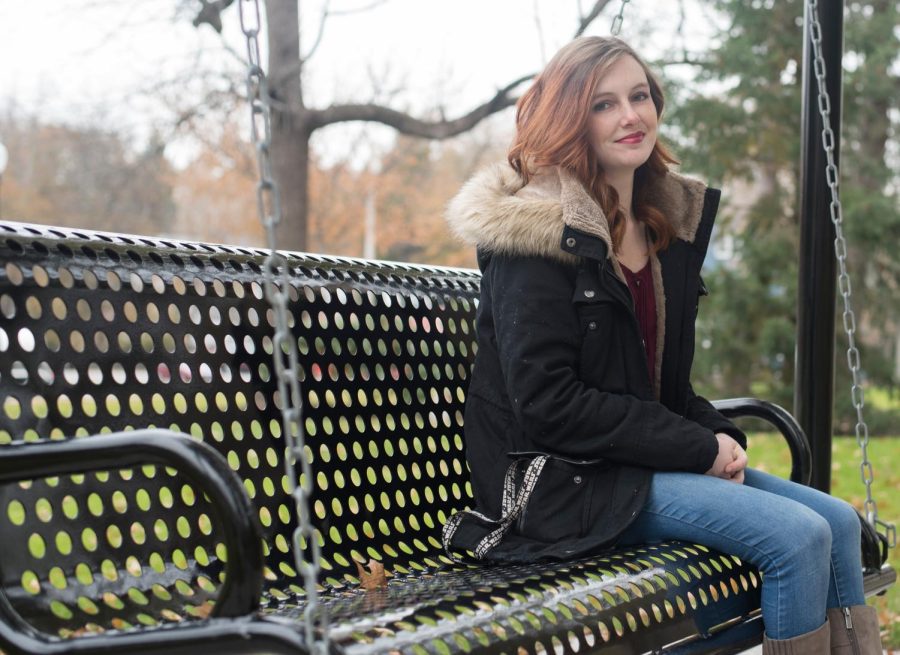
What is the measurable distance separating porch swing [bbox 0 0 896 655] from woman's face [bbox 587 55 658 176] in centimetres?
74

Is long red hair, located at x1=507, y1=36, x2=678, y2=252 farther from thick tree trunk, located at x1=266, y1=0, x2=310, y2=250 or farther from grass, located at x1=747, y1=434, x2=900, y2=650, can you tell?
thick tree trunk, located at x1=266, y1=0, x2=310, y2=250

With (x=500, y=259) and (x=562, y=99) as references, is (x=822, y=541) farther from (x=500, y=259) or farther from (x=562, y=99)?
(x=562, y=99)

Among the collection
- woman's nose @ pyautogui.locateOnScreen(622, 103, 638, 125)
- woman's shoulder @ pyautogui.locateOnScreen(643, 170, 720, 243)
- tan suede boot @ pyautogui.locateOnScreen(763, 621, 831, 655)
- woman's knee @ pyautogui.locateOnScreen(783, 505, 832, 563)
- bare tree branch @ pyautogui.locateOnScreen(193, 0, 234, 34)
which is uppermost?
bare tree branch @ pyautogui.locateOnScreen(193, 0, 234, 34)

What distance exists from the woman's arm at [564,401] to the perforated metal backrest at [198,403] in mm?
485

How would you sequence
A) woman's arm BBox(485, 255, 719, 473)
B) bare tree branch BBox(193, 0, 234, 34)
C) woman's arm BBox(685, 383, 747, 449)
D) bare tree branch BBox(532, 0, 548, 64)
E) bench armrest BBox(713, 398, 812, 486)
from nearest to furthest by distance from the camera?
woman's arm BBox(485, 255, 719, 473) → woman's arm BBox(685, 383, 747, 449) → bench armrest BBox(713, 398, 812, 486) → bare tree branch BBox(532, 0, 548, 64) → bare tree branch BBox(193, 0, 234, 34)

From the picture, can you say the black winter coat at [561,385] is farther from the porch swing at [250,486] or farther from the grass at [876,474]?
the grass at [876,474]

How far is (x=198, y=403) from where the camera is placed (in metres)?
2.52

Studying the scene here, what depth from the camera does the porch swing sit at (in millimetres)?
1846

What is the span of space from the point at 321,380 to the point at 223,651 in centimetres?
112

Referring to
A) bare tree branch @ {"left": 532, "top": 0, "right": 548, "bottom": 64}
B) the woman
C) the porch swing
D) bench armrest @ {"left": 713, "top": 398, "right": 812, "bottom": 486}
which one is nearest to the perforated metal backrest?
the porch swing

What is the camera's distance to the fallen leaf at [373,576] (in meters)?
2.57

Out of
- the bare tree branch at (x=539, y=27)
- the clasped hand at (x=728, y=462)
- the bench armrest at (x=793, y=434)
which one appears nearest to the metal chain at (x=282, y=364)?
the clasped hand at (x=728, y=462)

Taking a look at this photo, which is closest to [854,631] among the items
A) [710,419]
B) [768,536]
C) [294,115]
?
[768,536]

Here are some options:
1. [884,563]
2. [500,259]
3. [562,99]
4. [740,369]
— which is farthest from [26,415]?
[740,369]
